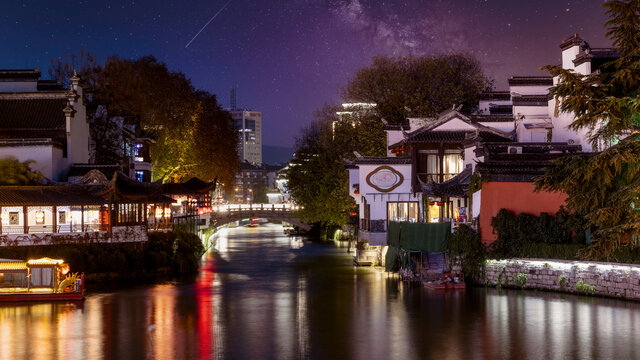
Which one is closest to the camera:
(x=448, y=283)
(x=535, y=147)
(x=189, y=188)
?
(x=448, y=283)

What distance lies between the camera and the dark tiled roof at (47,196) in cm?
4869

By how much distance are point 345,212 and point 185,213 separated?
1590 cm

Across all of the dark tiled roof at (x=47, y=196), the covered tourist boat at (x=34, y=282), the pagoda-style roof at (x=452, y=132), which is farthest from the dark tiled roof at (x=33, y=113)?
the pagoda-style roof at (x=452, y=132)

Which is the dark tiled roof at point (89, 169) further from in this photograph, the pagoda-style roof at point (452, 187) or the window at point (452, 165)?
the pagoda-style roof at point (452, 187)

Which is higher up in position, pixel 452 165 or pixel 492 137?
pixel 492 137

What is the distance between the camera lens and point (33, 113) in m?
60.8

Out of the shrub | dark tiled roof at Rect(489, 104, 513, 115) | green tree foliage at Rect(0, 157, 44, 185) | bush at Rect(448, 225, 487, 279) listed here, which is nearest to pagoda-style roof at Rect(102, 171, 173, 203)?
green tree foliage at Rect(0, 157, 44, 185)

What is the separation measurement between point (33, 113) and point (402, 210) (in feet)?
103

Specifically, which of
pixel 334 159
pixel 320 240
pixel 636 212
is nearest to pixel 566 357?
pixel 636 212

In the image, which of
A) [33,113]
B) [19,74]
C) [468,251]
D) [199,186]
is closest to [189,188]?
[199,186]

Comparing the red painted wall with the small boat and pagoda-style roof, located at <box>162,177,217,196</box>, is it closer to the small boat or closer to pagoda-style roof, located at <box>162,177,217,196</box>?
the small boat

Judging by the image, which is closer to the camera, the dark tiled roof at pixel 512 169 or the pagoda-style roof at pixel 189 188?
the dark tiled roof at pixel 512 169

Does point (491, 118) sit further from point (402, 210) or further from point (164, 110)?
point (164, 110)

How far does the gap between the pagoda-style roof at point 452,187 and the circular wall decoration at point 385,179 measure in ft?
19.2
